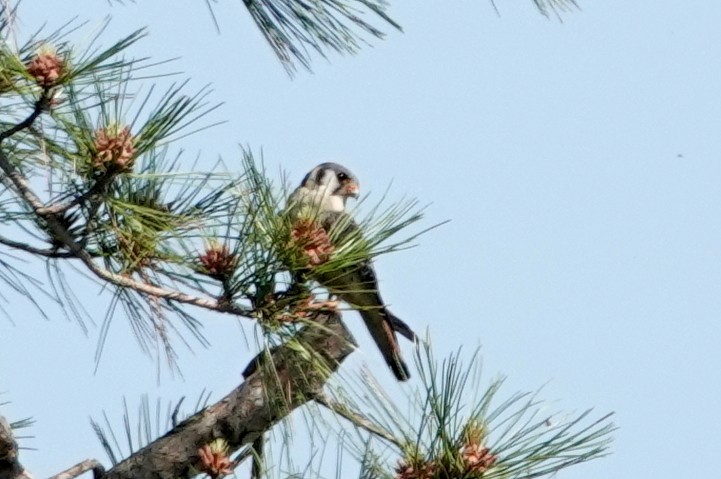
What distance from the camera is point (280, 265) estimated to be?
198 centimetres

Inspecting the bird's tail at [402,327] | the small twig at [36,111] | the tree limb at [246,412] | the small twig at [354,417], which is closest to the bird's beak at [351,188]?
the bird's tail at [402,327]

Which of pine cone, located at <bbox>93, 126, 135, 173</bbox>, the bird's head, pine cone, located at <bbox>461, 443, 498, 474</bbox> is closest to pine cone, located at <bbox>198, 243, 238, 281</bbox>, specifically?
pine cone, located at <bbox>93, 126, 135, 173</bbox>

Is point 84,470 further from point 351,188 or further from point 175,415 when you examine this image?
point 351,188

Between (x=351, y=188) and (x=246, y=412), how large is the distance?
1187mm

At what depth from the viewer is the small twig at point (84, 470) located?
2.36m

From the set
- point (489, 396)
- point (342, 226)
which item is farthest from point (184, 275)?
point (489, 396)

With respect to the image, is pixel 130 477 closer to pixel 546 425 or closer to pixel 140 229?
pixel 140 229

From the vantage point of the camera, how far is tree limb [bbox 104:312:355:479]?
220cm

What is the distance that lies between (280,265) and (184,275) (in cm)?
16

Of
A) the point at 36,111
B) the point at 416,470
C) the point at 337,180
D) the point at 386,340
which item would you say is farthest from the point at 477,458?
the point at 337,180

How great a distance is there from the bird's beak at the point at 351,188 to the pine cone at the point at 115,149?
149 cm

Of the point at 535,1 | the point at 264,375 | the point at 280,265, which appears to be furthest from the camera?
the point at 535,1

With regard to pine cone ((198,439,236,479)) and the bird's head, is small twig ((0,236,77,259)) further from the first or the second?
the bird's head

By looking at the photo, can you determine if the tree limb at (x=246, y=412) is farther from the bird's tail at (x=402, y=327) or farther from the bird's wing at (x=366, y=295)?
the bird's tail at (x=402, y=327)
